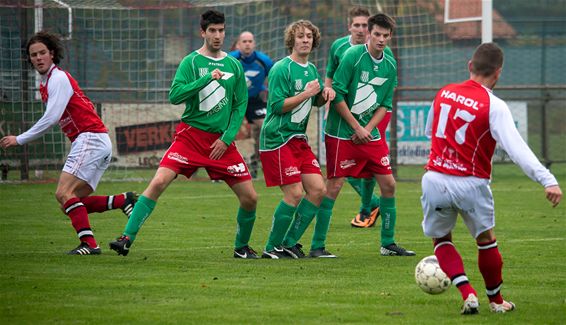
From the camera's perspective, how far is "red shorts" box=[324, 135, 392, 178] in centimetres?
1010

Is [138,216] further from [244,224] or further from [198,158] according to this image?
[244,224]

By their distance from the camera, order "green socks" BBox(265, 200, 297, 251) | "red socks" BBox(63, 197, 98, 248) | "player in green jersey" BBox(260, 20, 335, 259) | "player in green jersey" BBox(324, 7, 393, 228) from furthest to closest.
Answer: "player in green jersey" BBox(324, 7, 393, 228), "red socks" BBox(63, 197, 98, 248), "green socks" BBox(265, 200, 297, 251), "player in green jersey" BBox(260, 20, 335, 259)

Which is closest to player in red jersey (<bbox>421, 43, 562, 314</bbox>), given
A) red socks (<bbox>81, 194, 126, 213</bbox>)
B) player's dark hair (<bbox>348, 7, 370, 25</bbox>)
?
red socks (<bbox>81, 194, 126, 213</bbox>)

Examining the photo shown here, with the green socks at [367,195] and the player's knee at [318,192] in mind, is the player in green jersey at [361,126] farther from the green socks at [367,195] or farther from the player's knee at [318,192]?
the green socks at [367,195]

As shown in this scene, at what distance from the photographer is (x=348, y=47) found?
11180mm

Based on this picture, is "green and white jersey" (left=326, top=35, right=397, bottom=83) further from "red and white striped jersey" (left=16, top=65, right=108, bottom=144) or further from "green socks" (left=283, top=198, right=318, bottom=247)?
"red and white striped jersey" (left=16, top=65, right=108, bottom=144)

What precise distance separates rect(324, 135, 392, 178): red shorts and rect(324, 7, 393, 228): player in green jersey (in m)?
0.44

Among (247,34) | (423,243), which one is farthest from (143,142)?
(423,243)

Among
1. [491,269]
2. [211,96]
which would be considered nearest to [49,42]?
[211,96]

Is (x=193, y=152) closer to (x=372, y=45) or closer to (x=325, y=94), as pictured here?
(x=325, y=94)

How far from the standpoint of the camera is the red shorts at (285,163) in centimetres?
955

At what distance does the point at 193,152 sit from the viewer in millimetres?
9422

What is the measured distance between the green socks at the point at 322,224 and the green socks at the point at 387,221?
0.48m

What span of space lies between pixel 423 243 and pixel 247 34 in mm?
7419
